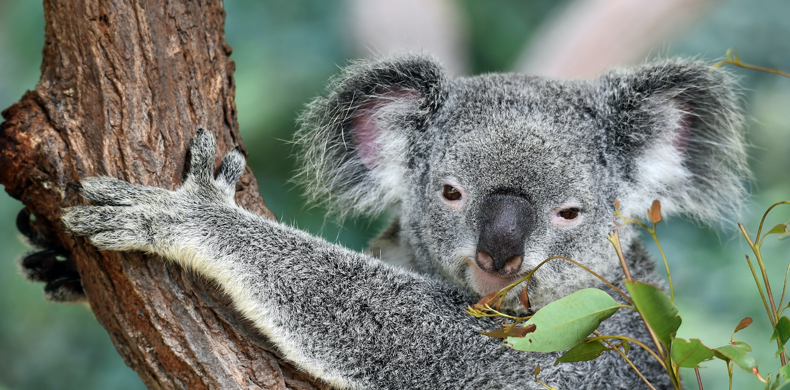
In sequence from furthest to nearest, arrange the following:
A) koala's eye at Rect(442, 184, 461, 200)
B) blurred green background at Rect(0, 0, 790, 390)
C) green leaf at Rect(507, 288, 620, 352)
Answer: blurred green background at Rect(0, 0, 790, 390) → koala's eye at Rect(442, 184, 461, 200) → green leaf at Rect(507, 288, 620, 352)

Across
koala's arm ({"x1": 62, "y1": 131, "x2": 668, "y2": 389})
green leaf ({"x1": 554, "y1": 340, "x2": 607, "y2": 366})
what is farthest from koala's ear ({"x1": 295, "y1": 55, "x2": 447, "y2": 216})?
green leaf ({"x1": 554, "y1": 340, "x2": 607, "y2": 366})

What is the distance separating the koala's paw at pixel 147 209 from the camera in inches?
67.6

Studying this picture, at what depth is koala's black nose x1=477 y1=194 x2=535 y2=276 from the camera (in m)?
1.85

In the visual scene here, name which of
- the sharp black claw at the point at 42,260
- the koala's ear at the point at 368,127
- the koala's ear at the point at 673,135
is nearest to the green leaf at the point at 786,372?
the koala's ear at the point at 673,135

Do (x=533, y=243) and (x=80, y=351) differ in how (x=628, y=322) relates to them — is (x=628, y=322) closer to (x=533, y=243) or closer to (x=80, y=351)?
(x=533, y=243)

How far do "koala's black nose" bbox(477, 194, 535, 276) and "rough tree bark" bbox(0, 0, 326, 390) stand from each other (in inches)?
27.6

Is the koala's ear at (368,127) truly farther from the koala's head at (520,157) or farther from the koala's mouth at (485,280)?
the koala's mouth at (485,280)

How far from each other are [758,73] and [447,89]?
3244mm

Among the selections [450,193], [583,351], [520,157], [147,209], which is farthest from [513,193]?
[147,209]

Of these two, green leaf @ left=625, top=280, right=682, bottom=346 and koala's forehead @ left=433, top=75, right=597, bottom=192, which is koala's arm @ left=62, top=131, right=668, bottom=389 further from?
green leaf @ left=625, top=280, right=682, bottom=346

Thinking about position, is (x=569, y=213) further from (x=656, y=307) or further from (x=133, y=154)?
(x=133, y=154)

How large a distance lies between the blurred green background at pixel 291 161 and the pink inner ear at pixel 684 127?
1.82 meters

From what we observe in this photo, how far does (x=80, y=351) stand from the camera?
4.17m

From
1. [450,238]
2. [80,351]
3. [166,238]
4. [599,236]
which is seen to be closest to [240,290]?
[166,238]
